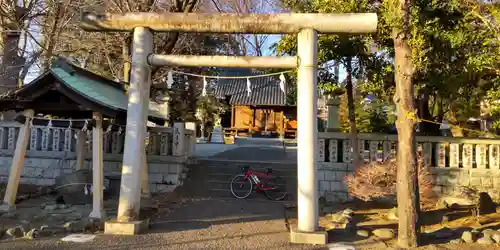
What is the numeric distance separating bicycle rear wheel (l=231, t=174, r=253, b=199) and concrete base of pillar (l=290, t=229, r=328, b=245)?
4.09 meters

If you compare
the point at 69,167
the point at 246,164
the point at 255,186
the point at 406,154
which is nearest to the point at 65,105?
the point at 69,167

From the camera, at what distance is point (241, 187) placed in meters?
11.3

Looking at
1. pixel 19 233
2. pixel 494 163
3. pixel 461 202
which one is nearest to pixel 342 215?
pixel 461 202

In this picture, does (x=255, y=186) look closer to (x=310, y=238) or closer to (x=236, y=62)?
(x=310, y=238)

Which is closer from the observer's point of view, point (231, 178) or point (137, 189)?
point (137, 189)

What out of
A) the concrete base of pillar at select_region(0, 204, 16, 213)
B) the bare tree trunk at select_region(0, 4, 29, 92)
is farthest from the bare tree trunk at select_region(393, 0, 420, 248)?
the bare tree trunk at select_region(0, 4, 29, 92)

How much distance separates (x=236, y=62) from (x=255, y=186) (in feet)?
15.4

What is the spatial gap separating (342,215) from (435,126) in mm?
6063

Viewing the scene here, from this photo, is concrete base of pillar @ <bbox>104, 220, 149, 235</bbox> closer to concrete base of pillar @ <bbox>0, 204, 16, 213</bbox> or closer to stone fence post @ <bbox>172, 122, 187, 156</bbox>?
concrete base of pillar @ <bbox>0, 204, 16, 213</bbox>

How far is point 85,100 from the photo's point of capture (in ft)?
26.8

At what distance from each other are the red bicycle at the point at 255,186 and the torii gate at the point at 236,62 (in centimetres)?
401

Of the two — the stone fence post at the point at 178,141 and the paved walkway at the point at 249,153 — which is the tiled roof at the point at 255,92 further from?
the stone fence post at the point at 178,141

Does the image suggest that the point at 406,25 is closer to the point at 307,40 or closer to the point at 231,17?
the point at 307,40

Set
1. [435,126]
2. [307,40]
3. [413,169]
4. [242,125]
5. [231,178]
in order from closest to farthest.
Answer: [413,169]
[307,40]
[231,178]
[435,126]
[242,125]
